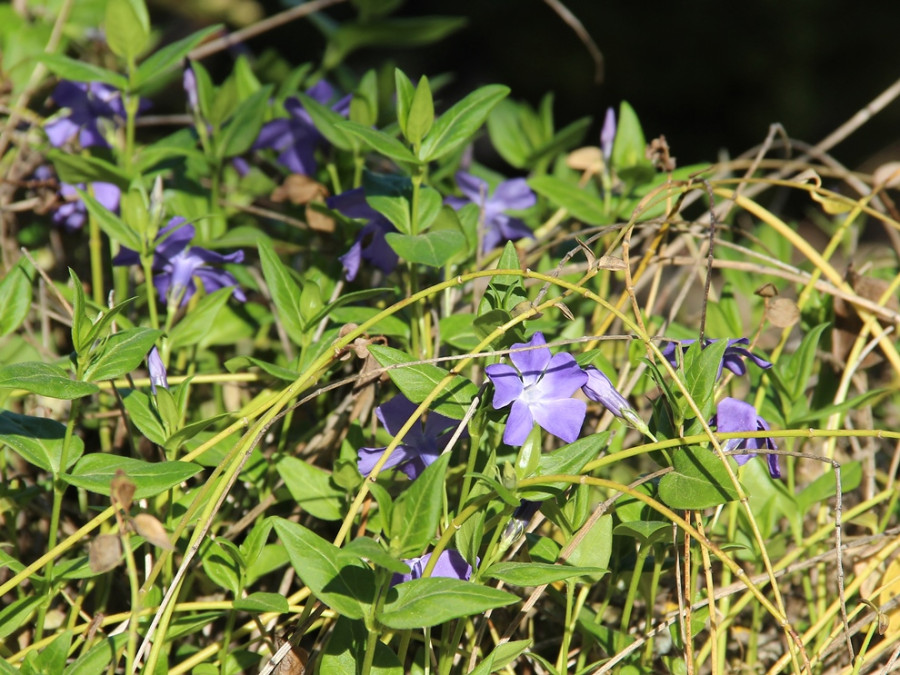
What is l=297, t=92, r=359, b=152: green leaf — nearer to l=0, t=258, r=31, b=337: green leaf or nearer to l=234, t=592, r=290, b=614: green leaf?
l=0, t=258, r=31, b=337: green leaf

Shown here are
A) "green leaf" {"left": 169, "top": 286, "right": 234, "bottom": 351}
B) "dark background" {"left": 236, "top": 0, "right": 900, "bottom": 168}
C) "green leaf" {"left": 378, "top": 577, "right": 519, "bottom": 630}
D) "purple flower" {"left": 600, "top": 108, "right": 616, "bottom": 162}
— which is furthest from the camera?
"dark background" {"left": 236, "top": 0, "right": 900, "bottom": 168}

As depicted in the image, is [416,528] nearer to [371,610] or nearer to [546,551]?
[371,610]

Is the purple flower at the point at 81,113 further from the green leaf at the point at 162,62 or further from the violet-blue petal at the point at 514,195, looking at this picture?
the violet-blue petal at the point at 514,195

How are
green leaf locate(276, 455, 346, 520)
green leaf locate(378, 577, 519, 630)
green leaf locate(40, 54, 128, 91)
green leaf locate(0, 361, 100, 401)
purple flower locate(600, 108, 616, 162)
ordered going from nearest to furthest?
green leaf locate(378, 577, 519, 630) < green leaf locate(0, 361, 100, 401) < green leaf locate(276, 455, 346, 520) < green leaf locate(40, 54, 128, 91) < purple flower locate(600, 108, 616, 162)

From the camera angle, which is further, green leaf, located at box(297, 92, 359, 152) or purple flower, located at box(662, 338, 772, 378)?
green leaf, located at box(297, 92, 359, 152)

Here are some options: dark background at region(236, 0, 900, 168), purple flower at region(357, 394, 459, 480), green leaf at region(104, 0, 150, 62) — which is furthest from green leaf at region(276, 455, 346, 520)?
dark background at region(236, 0, 900, 168)

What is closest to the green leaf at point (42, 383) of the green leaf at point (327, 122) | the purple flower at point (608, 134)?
the green leaf at point (327, 122)

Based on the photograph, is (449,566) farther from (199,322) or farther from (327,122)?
(327,122)
